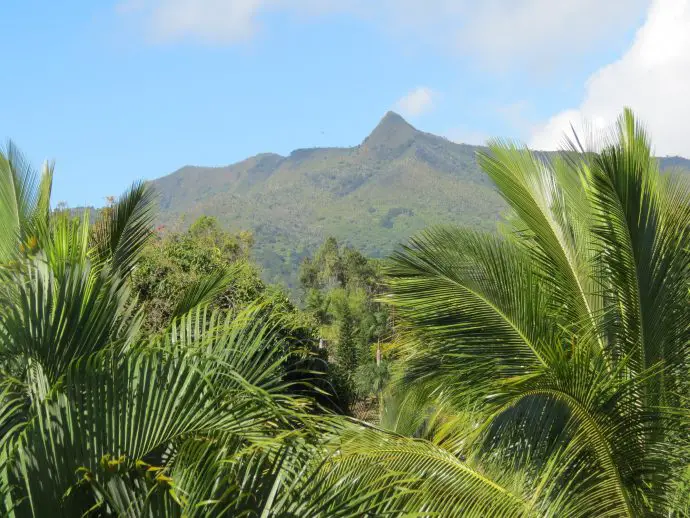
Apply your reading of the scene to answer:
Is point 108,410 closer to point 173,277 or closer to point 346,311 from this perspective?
point 173,277

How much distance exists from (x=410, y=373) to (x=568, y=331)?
1.20 meters

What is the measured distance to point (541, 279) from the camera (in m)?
5.58

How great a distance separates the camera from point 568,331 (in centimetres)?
500

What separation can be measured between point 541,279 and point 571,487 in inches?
60.1

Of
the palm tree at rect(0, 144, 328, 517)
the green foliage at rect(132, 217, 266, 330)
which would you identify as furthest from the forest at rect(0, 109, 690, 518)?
the green foliage at rect(132, 217, 266, 330)

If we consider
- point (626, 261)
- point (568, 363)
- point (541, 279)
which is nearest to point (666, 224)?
point (626, 261)

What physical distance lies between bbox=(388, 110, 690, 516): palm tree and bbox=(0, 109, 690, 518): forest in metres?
0.01

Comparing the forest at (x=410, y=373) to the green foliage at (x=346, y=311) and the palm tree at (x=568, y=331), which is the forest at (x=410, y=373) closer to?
the palm tree at (x=568, y=331)

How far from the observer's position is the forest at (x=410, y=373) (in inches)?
89.9

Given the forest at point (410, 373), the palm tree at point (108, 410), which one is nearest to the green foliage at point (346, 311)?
the forest at point (410, 373)

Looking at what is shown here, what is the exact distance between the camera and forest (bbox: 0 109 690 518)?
7.49ft

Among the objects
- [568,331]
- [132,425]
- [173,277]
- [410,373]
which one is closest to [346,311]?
[173,277]

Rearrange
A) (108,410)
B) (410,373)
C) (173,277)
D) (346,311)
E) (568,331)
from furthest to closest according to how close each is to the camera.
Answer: (346,311) → (173,277) → (410,373) → (568,331) → (108,410)

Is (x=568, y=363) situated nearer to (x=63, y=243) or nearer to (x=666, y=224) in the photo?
(x=666, y=224)
